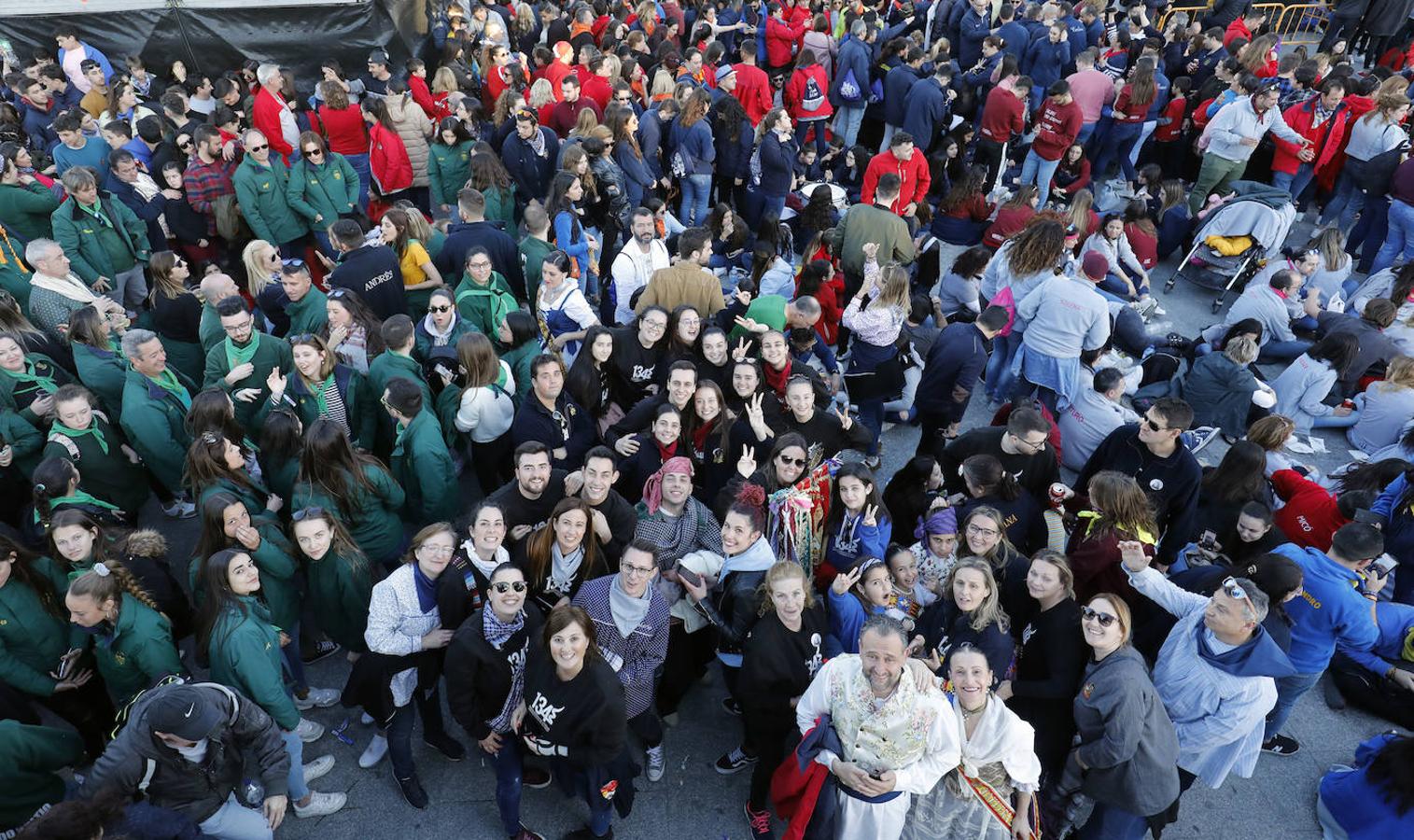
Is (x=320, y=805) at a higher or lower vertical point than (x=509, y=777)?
lower

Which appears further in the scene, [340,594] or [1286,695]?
[1286,695]

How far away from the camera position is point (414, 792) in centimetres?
407

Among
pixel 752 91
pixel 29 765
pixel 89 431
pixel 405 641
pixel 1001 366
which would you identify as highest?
pixel 752 91

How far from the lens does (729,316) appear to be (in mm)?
6133

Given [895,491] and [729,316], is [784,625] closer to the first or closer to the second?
Answer: [895,491]

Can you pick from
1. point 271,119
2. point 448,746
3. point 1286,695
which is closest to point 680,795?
point 448,746

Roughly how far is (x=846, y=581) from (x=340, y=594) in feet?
8.09

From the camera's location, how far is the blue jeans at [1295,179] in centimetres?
954

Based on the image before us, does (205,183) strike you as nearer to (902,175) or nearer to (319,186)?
(319,186)

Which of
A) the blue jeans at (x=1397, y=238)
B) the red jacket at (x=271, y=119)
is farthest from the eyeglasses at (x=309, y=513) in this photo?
the blue jeans at (x=1397, y=238)

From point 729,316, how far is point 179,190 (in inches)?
197

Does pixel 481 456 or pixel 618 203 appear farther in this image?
pixel 618 203

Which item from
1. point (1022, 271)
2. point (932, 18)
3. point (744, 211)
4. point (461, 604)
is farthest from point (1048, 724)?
point (932, 18)

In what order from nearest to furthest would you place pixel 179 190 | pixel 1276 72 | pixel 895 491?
pixel 895 491 < pixel 179 190 < pixel 1276 72
